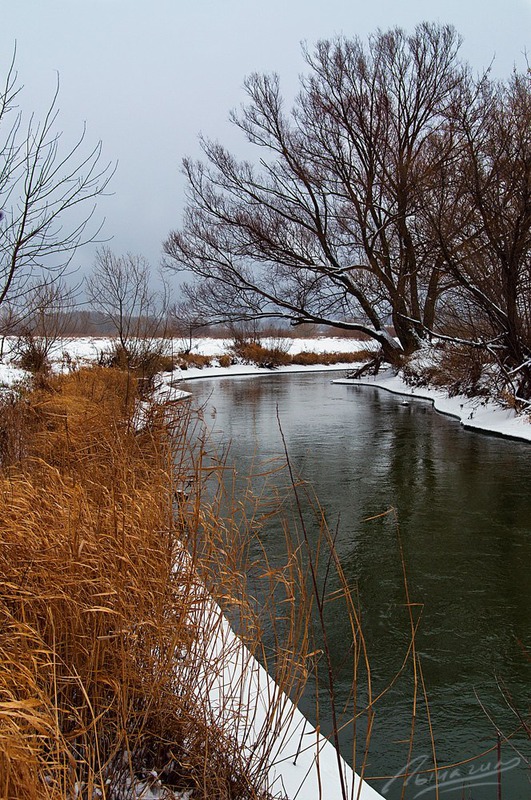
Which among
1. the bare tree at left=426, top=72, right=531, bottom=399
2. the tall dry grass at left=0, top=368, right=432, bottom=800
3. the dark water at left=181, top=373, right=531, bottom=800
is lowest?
the dark water at left=181, top=373, right=531, bottom=800

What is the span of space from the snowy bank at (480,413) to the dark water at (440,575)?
15.0 inches

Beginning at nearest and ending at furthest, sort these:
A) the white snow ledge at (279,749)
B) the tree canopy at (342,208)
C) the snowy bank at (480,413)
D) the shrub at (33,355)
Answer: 1. the white snow ledge at (279,749)
2. the snowy bank at (480,413)
3. the shrub at (33,355)
4. the tree canopy at (342,208)

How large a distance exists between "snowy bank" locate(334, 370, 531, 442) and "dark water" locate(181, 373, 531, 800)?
15.0 inches

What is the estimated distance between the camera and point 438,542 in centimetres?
470

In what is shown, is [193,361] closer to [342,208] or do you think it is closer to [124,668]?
[342,208]

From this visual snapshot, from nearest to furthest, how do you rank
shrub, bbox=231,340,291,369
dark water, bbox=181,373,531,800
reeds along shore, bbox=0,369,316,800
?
reeds along shore, bbox=0,369,316,800, dark water, bbox=181,373,531,800, shrub, bbox=231,340,291,369

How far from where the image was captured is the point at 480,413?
10820 millimetres

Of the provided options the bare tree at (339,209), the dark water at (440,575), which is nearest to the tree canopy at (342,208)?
the bare tree at (339,209)

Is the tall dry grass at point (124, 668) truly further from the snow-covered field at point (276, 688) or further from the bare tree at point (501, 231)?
the bare tree at point (501, 231)

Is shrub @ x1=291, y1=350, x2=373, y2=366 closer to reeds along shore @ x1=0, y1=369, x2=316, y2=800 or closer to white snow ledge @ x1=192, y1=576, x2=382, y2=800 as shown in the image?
reeds along shore @ x1=0, y1=369, x2=316, y2=800

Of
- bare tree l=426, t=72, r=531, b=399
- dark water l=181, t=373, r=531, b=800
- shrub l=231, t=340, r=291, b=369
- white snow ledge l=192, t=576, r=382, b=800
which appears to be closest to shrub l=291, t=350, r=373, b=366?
shrub l=231, t=340, r=291, b=369

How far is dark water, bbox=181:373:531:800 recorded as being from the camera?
7.89 ft

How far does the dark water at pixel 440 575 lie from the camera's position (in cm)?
241

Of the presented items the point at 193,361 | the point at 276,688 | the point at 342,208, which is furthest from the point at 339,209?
the point at 276,688
